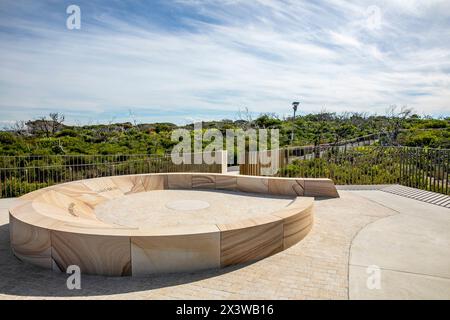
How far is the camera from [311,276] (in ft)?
13.9

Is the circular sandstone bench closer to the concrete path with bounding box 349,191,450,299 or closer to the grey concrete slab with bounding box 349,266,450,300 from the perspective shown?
the concrete path with bounding box 349,191,450,299

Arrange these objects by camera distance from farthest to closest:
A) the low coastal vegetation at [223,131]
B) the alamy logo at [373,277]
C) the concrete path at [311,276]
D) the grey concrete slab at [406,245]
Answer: the low coastal vegetation at [223,131] → the grey concrete slab at [406,245] → the alamy logo at [373,277] → the concrete path at [311,276]

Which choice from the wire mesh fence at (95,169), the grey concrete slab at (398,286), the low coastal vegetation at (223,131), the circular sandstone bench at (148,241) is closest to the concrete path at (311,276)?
the grey concrete slab at (398,286)

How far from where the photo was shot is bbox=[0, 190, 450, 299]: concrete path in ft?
12.4

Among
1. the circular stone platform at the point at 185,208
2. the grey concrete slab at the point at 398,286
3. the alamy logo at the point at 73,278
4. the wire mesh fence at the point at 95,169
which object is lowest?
the alamy logo at the point at 73,278

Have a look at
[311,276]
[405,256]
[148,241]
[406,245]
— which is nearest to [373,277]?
[311,276]

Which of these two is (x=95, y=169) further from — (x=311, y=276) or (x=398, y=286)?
(x=398, y=286)

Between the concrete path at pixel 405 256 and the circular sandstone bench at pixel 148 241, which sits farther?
the circular sandstone bench at pixel 148 241

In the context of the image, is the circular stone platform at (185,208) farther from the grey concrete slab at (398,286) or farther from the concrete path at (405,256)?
the grey concrete slab at (398,286)

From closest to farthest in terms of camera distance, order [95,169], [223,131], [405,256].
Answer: [405,256], [95,169], [223,131]

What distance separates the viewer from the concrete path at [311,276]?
3777mm

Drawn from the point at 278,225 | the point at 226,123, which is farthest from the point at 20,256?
the point at 226,123

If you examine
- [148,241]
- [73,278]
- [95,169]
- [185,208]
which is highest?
[95,169]

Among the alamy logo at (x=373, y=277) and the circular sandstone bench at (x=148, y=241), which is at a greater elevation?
the circular sandstone bench at (x=148, y=241)
